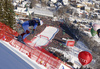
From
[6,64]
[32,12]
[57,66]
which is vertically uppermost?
[6,64]

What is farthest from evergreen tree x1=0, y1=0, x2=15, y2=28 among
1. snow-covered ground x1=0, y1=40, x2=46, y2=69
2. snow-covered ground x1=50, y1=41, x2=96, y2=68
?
snow-covered ground x1=50, y1=41, x2=96, y2=68

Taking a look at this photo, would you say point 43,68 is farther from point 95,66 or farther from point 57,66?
point 95,66

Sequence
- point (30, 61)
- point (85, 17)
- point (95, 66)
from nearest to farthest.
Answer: point (30, 61)
point (95, 66)
point (85, 17)

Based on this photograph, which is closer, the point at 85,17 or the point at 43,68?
the point at 43,68

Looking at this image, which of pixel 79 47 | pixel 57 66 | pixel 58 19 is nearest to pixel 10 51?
pixel 57 66

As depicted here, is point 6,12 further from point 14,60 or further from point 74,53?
point 74,53

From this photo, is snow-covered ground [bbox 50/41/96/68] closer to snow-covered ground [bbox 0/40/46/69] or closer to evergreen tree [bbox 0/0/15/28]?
evergreen tree [bbox 0/0/15/28]

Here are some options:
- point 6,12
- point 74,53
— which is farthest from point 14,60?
point 74,53

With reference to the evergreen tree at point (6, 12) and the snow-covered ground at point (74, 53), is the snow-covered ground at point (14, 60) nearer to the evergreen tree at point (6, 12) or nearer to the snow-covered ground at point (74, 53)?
the evergreen tree at point (6, 12)
